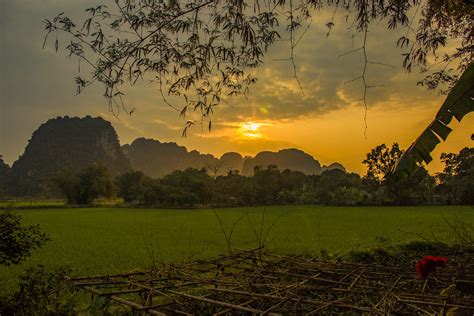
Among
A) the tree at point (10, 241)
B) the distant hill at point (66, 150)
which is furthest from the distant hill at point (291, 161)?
the tree at point (10, 241)

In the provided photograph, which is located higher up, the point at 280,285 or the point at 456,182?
the point at 456,182

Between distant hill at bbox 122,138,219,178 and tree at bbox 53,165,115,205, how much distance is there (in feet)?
316

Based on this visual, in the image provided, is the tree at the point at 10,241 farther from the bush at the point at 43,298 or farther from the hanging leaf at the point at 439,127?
the hanging leaf at the point at 439,127

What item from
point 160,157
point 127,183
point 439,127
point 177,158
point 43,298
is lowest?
point 43,298

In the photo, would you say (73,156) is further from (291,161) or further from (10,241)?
(10,241)

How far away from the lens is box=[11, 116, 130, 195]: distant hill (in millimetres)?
94250

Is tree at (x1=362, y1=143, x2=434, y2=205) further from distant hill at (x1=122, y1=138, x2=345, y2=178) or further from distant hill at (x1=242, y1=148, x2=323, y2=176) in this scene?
distant hill at (x1=242, y1=148, x2=323, y2=176)

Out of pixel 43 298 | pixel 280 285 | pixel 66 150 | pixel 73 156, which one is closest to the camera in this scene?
pixel 280 285

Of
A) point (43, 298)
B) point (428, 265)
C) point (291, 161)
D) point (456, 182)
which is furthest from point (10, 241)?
point (291, 161)

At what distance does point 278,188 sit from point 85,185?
27.2 m

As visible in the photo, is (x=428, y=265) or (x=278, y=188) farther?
(x=278, y=188)

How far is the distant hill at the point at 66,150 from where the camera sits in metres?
94.2

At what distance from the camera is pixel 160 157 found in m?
155

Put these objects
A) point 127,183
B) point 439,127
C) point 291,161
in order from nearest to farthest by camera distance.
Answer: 1. point 439,127
2. point 127,183
3. point 291,161
